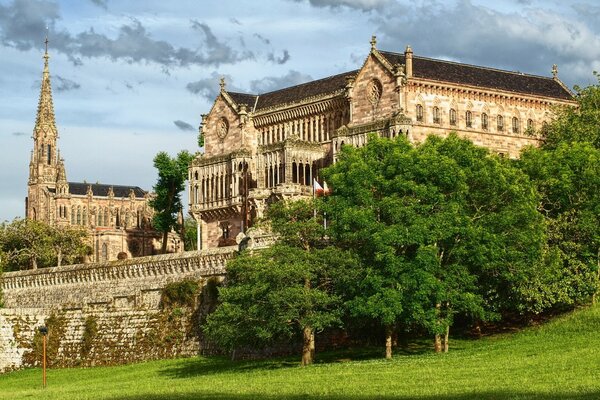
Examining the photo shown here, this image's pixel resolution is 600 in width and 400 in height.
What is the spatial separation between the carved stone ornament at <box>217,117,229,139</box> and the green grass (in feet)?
157

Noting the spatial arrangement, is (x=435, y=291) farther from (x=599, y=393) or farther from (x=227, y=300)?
(x=599, y=393)

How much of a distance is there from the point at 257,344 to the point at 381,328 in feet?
26.2

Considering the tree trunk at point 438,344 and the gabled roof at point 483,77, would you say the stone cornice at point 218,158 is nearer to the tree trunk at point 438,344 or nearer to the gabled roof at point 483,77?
the gabled roof at point 483,77

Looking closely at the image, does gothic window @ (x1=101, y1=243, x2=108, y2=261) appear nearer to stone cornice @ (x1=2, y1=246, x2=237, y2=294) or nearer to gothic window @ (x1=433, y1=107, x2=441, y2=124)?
stone cornice @ (x1=2, y1=246, x2=237, y2=294)

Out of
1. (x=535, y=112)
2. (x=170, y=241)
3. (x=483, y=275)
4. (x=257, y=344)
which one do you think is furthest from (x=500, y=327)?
(x=170, y=241)

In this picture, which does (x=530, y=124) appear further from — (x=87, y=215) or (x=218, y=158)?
(x=87, y=215)

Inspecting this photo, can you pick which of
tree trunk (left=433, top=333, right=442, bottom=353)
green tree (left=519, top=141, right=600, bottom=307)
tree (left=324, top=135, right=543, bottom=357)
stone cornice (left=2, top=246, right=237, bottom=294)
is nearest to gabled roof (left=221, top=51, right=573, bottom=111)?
stone cornice (left=2, top=246, right=237, bottom=294)

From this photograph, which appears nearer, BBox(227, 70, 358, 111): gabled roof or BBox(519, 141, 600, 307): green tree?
BBox(519, 141, 600, 307): green tree

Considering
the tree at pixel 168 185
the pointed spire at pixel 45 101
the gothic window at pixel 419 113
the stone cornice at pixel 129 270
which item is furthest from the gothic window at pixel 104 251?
the gothic window at pixel 419 113

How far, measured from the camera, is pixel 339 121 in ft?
390

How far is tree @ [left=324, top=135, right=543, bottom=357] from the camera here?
70062mm

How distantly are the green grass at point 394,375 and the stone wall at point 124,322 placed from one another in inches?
112

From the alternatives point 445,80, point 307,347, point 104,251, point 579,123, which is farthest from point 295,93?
point 104,251

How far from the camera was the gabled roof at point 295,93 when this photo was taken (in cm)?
12244
